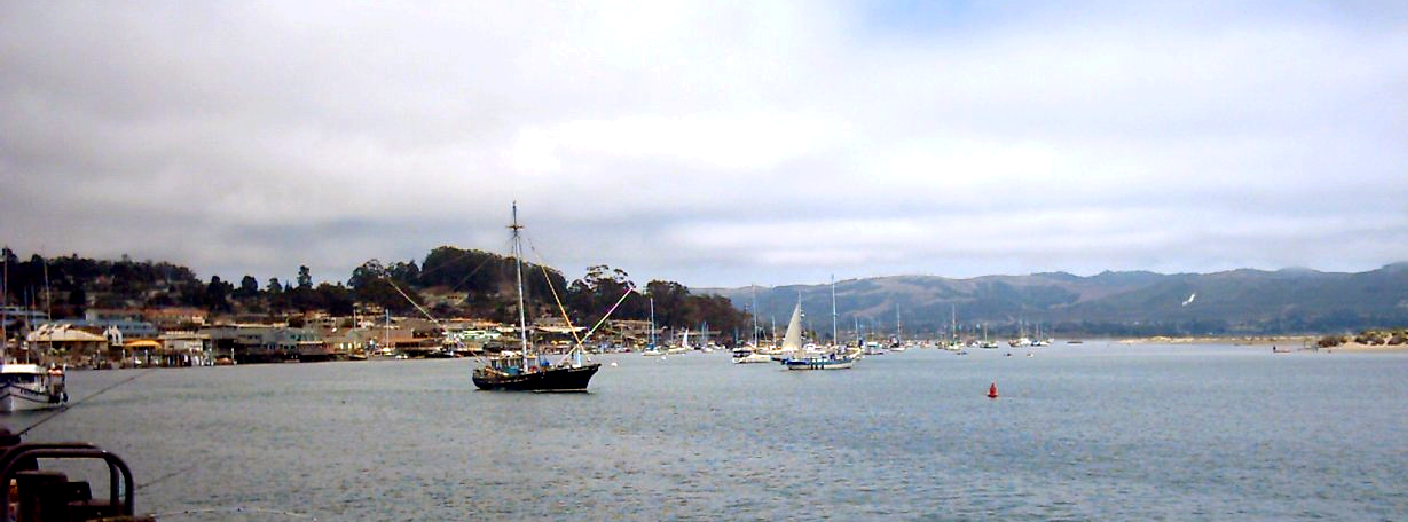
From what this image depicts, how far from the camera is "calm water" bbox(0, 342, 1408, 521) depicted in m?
34.4

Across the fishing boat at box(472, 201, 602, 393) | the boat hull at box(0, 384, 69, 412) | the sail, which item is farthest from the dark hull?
the sail

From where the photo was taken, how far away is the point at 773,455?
155 ft

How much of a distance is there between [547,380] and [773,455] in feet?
141

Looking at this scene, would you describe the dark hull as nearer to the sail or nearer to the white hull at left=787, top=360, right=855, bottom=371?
the white hull at left=787, top=360, right=855, bottom=371

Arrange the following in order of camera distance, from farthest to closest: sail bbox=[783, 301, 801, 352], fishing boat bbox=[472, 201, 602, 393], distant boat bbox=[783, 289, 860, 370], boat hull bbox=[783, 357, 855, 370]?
sail bbox=[783, 301, 801, 352]
distant boat bbox=[783, 289, 860, 370]
boat hull bbox=[783, 357, 855, 370]
fishing boat bbox=[472, 201, 602, 393]

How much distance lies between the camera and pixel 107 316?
627 ft

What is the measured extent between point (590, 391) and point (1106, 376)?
55.9m

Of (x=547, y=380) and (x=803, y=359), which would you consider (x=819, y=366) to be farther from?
(x=547, y=380)

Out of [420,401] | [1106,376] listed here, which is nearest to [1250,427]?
[420,401]

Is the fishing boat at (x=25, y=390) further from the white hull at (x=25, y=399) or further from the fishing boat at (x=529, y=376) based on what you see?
the fishing boat at (x=529, y=376)

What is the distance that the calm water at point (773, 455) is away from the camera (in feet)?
113

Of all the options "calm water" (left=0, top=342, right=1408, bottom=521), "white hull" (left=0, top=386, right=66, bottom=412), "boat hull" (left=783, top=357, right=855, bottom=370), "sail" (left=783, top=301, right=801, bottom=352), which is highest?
"sail" (left=783, top=301, right=801, bottom=352)

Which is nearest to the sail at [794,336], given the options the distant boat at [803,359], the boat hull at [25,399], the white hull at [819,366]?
the distant boat at [803,359]

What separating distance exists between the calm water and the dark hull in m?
0.92
